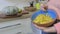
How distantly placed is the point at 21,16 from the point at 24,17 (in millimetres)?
A: 38

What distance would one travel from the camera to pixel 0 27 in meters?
1.05

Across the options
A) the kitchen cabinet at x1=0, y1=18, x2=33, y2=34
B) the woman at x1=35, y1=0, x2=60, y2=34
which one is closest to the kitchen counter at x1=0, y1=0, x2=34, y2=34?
the kitchen cabinet at x1=0, y1=18, x2=33, y2=34

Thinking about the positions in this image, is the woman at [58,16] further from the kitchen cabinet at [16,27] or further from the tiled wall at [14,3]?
the tiled wall at [14,3]

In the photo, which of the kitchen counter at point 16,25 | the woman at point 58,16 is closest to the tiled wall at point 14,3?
the kitchen counter at point 16,25

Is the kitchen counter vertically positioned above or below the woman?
below

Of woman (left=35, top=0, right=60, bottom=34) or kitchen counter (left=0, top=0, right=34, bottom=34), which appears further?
kitchen counter (left=0, top=0, right=34, bottom=34)

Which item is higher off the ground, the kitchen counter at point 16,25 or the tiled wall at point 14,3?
the tiled wall at point 14,3

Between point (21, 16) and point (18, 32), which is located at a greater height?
point (21, 16)

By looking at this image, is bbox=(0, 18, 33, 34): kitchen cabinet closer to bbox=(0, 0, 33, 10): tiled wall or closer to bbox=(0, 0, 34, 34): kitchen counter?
bbox=(0, 0, 34, 34): kitchen counter

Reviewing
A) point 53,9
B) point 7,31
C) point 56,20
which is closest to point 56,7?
point 53,9

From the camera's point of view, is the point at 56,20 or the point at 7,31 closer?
the point at 56,20

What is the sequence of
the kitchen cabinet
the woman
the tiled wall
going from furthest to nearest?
the tiled wall < the kitchen cabinet < the woman

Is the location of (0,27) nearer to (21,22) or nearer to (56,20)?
(21,22)

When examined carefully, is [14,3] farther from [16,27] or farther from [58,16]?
[58,16]
